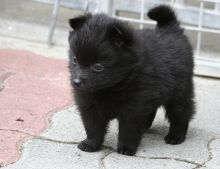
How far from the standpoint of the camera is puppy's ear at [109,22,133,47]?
10.3ft

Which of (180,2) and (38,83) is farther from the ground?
(180,2)

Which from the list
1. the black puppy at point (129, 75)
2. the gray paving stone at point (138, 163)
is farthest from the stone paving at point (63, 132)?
the black puppy at point (129, 75)

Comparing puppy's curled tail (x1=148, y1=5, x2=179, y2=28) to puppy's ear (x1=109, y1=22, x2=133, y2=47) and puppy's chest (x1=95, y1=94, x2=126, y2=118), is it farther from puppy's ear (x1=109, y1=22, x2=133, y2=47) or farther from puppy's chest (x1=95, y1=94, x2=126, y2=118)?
puppy's chest (x1=95, y1=94, x2=126, y2=118)

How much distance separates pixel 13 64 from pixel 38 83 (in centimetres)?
44

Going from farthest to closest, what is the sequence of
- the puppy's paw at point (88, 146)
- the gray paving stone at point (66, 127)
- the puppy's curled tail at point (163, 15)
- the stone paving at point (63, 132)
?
the gray paving stone at point (66, 127) < the puppy's curled tail at point (163, 15) < the puppy's paw at point (88, 146) < the stone paving at point (63, 132)

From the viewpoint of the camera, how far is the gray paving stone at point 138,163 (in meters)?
3.39

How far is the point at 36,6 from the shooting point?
22.2 feet

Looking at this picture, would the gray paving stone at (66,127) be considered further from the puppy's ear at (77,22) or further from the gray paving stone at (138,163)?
the puppy's ear at (77,22)

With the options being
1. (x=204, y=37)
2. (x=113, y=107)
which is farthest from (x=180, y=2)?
(x=113, y=107)

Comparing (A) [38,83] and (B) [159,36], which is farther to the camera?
(A) [38,83]

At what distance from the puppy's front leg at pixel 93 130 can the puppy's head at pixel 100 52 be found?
0.30 m

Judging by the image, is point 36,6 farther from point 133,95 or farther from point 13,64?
point 133,95

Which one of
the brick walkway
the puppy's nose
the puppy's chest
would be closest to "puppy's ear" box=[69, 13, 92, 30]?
the puppy's nose

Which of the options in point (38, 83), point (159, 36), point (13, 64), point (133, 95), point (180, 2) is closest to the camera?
point (133, 95)
